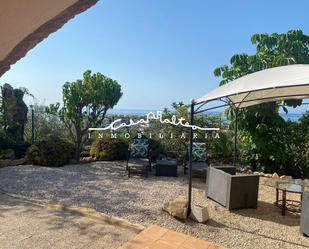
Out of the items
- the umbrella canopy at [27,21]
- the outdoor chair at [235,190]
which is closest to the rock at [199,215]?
the outdoor chair at [235,190]

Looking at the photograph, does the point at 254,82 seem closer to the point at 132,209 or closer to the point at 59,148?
the point at 132,209

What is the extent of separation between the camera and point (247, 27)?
7.56m

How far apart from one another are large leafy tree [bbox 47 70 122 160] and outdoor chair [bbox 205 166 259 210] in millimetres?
4333

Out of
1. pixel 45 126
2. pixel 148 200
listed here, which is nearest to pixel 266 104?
pixel 148 200

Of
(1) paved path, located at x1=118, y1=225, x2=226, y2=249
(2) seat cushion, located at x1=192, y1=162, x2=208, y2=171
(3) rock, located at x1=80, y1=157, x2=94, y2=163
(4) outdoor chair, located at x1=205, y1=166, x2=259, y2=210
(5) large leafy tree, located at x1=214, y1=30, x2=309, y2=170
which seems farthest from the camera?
(3) rock, located at x1=80, y1=157, x2=94, y2=163

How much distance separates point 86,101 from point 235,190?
5077 mm

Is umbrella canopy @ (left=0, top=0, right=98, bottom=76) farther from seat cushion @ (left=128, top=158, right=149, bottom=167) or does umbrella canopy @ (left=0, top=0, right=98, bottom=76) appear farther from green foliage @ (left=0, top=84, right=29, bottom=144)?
green foliage @ (left=0, top=84, right=29, bottom=144)

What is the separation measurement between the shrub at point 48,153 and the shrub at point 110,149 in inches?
38.0

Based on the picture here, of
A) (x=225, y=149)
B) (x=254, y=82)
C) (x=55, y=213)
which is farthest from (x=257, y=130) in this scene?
(x=55, y=213)

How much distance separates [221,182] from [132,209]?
1705 millimetres

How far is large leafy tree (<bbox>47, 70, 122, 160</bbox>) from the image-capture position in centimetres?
798

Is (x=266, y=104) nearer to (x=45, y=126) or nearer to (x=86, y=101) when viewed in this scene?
(x=86, y=101)

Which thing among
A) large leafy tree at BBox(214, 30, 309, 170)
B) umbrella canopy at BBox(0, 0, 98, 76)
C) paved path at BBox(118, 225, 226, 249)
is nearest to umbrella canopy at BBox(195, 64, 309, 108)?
large leafy tree at BBox(214, 30, 309, 170)

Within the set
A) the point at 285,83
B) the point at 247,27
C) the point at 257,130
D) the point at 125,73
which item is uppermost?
the point at 247,27
